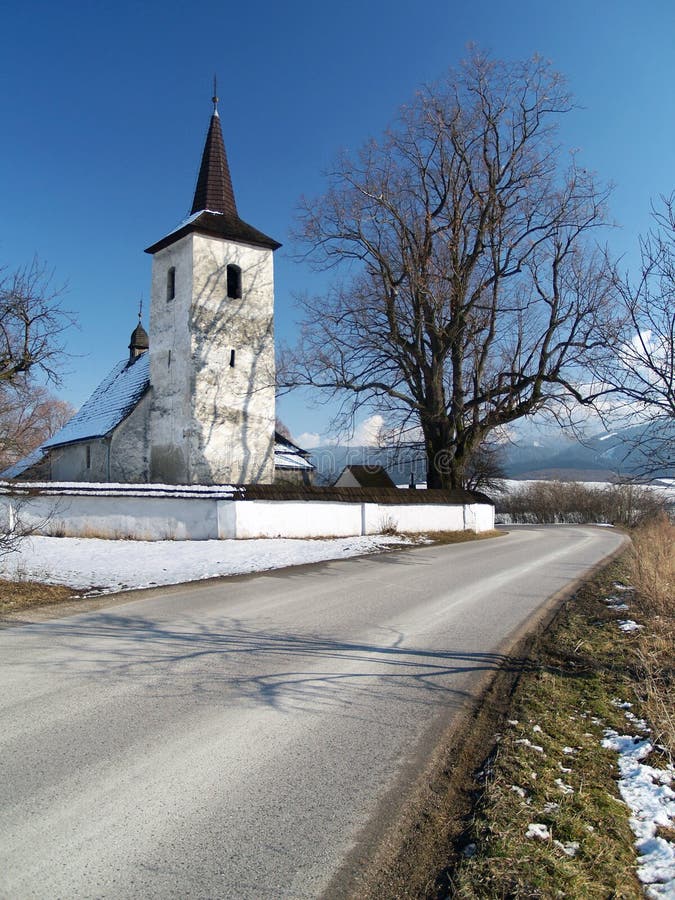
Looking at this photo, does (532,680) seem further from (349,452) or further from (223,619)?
(349,452)

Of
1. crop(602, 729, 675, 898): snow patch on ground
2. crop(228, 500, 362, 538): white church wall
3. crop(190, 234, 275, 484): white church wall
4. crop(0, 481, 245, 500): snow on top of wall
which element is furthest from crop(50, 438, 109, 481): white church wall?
crop(602, 729, 675, 898): snow patch on ground

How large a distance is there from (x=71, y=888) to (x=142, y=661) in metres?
3.41

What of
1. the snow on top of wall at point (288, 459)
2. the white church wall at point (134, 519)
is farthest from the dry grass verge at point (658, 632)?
the snow on top of wall at point (288, 459)

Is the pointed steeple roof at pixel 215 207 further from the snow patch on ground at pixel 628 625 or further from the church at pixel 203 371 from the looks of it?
the snow patch on ground at pixel 628 625

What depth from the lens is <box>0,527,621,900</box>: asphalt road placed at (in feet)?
9.34

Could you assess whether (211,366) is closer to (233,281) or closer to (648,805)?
(233,281)

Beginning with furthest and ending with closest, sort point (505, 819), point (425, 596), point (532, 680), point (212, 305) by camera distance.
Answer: point (212, 305)
point (425, 596)
point (532, 680)
point (505, 819)

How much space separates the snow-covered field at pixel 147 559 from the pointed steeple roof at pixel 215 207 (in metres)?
14.2

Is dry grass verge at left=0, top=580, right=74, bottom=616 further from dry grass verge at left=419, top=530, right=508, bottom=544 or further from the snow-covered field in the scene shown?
dry grass verge at left=419, top=530, right=508, bottom=544

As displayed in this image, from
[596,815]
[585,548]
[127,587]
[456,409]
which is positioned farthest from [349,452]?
[596,815]

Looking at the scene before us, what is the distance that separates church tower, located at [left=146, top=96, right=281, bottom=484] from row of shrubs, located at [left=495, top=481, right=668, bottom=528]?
154ft

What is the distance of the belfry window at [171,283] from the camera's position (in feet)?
87.2

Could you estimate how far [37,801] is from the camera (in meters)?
3.32

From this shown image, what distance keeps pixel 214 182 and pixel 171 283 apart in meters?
5.61
